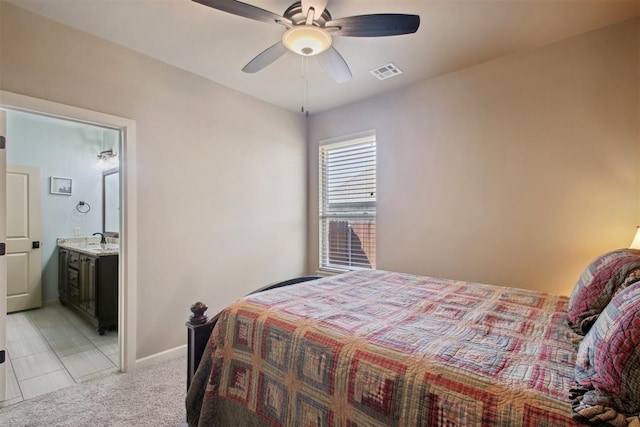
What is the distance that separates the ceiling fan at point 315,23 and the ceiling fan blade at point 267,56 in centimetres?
1

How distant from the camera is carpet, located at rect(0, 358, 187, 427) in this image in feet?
6.14

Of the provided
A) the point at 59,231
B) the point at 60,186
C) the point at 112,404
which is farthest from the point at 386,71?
the point at 59,231

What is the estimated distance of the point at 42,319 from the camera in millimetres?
3738

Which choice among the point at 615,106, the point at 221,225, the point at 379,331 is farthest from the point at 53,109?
the point at 615,106

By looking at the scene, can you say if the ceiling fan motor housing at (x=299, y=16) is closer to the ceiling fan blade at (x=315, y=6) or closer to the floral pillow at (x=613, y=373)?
the ceiling fan blade at (x=315, y=6)

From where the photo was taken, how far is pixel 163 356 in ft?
8.85

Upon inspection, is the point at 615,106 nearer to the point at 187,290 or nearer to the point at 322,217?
the point at 322,217

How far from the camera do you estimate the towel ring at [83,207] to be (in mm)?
4715

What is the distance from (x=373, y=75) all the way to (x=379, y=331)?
2547 millimetres

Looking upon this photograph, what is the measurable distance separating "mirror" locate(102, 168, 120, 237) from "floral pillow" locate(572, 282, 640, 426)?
17.9 feet

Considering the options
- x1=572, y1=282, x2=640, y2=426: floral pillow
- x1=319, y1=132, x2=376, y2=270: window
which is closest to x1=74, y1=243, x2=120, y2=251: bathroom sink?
x1=319, y1=132, x2=376, y2=270: window

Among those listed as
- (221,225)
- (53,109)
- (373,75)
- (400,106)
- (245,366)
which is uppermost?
(373,75)

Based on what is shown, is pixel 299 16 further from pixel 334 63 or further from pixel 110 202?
pixel 110 202

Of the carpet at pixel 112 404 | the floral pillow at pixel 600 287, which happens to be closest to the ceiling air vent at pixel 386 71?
the floral pillow at pixel 600 287
